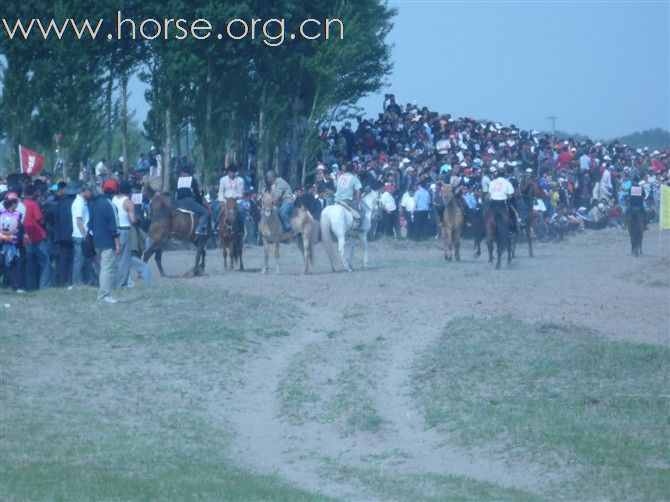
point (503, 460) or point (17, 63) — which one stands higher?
point (17, 63)

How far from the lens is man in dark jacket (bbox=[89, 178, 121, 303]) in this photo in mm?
18797

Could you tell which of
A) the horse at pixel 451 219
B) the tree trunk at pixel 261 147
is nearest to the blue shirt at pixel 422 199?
the tree trunk at pixel 261 147

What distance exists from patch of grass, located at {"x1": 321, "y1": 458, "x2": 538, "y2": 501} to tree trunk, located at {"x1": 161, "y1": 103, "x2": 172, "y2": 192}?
74.8ft

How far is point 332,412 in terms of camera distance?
12391 millimetres

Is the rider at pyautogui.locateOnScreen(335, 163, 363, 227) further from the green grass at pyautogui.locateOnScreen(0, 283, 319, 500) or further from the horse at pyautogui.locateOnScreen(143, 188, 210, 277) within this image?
the green grass at pyautogui.locateOnScreen(0, 283, 319, 500)

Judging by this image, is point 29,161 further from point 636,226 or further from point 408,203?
point 636,226

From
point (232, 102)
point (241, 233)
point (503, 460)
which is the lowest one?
point (503, 460)

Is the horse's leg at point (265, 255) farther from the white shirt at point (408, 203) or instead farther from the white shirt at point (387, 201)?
the white shirt at point (408, 203)

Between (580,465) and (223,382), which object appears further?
(223,382)

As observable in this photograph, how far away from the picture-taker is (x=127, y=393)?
13195 mm

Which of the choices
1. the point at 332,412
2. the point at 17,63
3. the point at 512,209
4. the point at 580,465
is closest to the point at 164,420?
the point at 332,412

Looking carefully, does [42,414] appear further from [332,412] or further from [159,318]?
[159,318]

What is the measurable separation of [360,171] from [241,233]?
37.1 feet

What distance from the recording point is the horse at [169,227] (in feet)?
78.0
